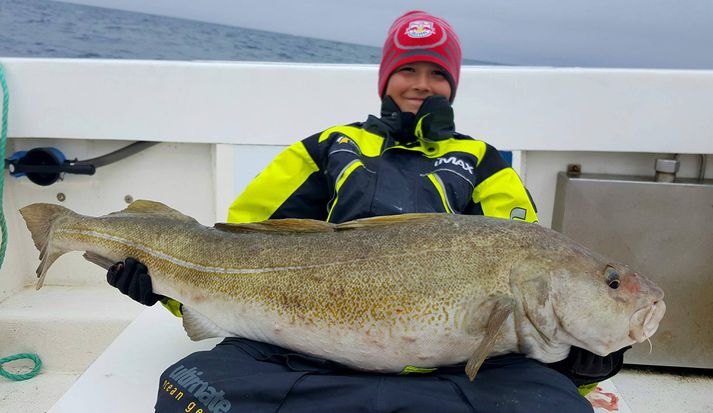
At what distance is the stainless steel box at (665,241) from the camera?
340cm

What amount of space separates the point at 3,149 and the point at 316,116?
2149 millimetres

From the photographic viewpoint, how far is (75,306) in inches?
144

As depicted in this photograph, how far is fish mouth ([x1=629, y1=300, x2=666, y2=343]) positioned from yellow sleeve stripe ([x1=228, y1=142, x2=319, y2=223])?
5.40ft

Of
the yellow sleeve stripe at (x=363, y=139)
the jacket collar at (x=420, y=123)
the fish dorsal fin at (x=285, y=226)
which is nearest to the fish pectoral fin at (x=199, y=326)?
the fish dorsal fin at (x=285, y=226)

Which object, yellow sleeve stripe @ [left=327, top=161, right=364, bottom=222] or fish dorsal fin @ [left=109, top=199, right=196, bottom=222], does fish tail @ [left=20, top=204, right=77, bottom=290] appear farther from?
yellow sleeve stripe @ [left=327, top=161, right=364, bottom=222]

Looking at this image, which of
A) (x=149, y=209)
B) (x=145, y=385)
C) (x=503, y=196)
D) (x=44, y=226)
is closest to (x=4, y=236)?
(x=44, y=226)

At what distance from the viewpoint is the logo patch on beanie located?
2801 mm

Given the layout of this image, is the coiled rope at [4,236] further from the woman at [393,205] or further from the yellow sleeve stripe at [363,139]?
the yellow sleeve stripe at [363,139]

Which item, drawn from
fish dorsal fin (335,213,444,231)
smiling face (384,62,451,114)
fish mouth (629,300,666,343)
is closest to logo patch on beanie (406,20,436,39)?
smiling face (384,62,451,114)

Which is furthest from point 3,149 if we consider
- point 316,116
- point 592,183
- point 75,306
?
point 592,183

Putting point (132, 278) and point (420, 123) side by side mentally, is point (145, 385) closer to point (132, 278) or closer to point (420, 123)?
point (132, 278)

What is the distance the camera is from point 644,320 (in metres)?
1.72

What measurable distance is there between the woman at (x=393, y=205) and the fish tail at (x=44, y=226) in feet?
1.42

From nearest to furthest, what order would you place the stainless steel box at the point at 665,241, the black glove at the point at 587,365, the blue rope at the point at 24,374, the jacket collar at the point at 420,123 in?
1. the black glove at the point at 587,365
2. the jacket collar at the point at 420,123
3. the blue rope at the point at 24,374
4. the stainless steel box at the point at 665,241
